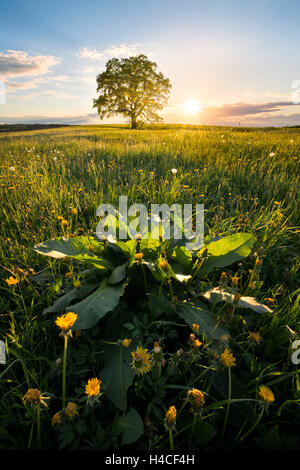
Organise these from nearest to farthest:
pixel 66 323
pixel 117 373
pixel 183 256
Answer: pixel 66 323 → pixel 117 373 → pixel 183 256

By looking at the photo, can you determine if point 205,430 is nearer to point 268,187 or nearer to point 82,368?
point 82,368

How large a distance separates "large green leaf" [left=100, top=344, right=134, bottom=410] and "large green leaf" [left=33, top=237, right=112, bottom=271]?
1.78ft

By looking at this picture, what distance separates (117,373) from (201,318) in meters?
0.56

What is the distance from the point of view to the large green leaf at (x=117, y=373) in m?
Result: 1.07

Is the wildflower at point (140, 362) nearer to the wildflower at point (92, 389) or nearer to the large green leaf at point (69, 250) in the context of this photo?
the wildflower at point (92, 389)

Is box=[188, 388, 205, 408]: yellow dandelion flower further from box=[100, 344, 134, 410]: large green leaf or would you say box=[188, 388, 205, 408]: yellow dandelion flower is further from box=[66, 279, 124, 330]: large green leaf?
box=[66, 279, 124, 330]: large green leaf

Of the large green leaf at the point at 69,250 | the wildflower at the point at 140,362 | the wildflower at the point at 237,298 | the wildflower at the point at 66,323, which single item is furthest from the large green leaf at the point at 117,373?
the wildflower at the point at 237,298

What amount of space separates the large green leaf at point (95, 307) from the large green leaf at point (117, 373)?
0.20m

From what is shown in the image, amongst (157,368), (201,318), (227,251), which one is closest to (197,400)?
(157,368)

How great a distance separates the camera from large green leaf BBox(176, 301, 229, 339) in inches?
52.2

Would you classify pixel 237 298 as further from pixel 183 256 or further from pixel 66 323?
pixel 66 323

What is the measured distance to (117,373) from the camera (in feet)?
3.85

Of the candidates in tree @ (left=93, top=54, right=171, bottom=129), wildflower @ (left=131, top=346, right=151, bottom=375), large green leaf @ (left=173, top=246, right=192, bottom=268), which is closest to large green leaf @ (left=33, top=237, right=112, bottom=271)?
large green leaf @ (left=173, top=246, right=192, bottom=268)

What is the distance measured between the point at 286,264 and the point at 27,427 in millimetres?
2249
